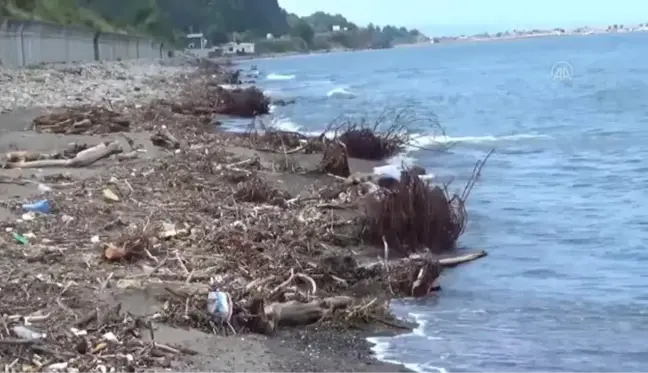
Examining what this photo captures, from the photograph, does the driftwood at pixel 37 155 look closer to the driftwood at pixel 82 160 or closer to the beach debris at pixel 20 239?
the driftwood at pixel 82 160

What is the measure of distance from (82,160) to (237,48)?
525ft

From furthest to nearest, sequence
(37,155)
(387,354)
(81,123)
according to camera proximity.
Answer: (81,123) < (37,155) < (387,354)

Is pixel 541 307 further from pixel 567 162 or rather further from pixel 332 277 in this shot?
pixel 567 162

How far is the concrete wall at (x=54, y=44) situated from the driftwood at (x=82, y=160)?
2724cm

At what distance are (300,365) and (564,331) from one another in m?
2.99

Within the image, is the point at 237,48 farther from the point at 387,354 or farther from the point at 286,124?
the point at 387,354

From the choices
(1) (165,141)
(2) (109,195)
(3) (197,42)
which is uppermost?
(2) (109,195)

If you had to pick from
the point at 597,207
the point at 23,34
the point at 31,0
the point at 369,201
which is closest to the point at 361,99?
the point at 23,34

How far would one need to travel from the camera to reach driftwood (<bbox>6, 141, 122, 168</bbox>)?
541 inches

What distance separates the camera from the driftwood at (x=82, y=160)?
13.7m

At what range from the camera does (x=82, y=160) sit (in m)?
14.3

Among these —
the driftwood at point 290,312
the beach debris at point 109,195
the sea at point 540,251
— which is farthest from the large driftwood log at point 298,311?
the beach debris at point 109,195

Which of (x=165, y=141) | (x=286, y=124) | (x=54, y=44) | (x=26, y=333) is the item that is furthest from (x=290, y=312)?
(x=54, y=44)

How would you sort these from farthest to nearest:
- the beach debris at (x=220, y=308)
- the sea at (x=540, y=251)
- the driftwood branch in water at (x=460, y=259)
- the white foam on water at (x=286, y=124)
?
1. the white foam on water at (x=286, y=124)
2. the driftwood branch in water at (x=460, y=259)
3. the sea at (x=540, y=251)
4. the beach debris at (x=220, y=308)
